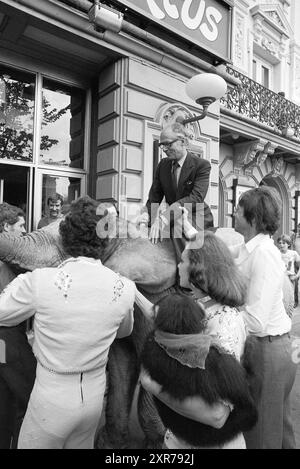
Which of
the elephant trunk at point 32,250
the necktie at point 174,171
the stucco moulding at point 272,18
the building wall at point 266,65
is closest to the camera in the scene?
the elephant trunk at point 32,250

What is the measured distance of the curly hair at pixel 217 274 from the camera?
1730 millimetres

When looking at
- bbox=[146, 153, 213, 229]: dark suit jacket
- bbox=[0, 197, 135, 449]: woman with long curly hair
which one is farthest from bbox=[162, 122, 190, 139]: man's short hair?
bbox=[0, 197, 135, 449]: woman with long curly hair

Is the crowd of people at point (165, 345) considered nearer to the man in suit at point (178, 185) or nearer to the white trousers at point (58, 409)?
the white trousers at point (58, 409)

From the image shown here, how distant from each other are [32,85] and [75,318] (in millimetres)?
5304

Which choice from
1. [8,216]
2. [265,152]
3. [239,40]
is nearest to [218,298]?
[8,216]

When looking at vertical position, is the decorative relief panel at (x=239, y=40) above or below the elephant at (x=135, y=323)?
above

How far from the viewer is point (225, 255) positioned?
5.99 ft

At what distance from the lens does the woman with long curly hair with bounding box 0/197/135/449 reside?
1.61 m

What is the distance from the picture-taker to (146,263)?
2434mm

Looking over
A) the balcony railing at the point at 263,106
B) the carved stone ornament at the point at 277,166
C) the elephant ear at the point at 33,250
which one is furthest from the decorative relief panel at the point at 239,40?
the elephant ear at the point at 33,250

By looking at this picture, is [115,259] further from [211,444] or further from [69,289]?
[211,444]

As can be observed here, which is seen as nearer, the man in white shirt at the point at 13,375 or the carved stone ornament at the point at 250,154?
the man in white shirt at the point at 13,375

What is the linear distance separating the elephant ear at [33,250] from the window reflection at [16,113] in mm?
4029

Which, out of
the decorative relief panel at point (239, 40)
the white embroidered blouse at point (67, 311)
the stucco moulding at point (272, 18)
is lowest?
the white embroidered blouse at point (67, 311)
